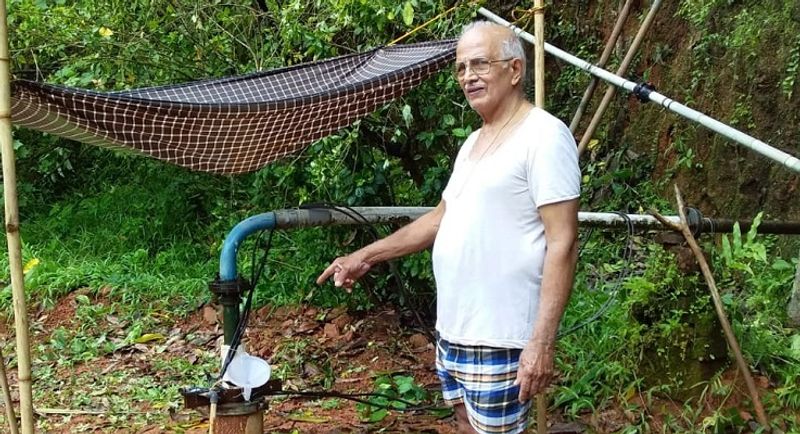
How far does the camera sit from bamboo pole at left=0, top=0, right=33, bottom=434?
5.17ft

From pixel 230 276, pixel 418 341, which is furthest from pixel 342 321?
pixel 230 276

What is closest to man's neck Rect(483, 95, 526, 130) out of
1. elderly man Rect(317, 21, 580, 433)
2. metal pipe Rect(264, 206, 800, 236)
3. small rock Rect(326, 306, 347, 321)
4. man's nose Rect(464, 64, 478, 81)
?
elderly man Rect(317, 21, 580, 433)

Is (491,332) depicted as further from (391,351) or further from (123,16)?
(123,16)

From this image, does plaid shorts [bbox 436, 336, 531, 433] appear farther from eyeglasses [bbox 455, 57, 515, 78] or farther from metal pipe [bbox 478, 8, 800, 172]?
metal pipe [bbox 478, 8, 800, 172]

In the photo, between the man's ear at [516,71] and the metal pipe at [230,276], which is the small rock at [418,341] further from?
the man's ear at [516,71]

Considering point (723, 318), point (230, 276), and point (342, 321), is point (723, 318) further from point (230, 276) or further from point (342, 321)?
point (342, 321)

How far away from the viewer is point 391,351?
3.73 meters

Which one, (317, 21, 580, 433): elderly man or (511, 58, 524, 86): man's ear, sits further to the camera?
(511, 58, 524, 86): man's ear

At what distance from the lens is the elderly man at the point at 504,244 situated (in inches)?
62.0

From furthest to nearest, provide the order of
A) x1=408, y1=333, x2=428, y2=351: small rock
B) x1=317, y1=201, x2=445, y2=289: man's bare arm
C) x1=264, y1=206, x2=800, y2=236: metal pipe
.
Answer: x1=408, y1=333, x2=428, y2=351: small rock → x1=264, y1=206, x2=800, y2=236: metal pipe → x1=317, y1=201, x2=445, y2=289: man's bare arm

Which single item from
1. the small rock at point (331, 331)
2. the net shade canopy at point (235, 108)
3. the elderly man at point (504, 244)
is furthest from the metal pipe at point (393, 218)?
the small rock at point (331, 331)

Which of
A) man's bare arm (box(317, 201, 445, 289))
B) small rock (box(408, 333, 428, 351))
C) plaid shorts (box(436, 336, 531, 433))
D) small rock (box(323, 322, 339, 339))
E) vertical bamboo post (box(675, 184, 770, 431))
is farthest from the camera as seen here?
small rock (box(323, 322, 339, 339))

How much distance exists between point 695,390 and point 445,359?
4.41ft

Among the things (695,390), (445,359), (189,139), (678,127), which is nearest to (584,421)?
(695,390)
